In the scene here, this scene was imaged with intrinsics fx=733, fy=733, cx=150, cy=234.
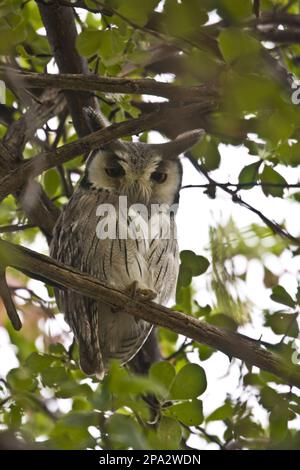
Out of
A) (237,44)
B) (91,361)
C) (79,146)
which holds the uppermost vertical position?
(79,146)

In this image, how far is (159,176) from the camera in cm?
239

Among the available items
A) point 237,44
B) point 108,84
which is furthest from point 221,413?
point 237,44

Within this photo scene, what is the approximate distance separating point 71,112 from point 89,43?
78cm

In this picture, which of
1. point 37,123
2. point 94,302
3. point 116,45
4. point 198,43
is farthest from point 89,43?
point 94,302

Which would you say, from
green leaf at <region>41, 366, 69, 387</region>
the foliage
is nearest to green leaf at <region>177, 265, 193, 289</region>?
the foliage

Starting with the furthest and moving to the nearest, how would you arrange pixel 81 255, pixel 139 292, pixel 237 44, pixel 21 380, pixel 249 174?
1. pixel 81 255
2. pixel 249 174
3. pixel 139 292
4. pixel 21 380
5. pixel 237 44

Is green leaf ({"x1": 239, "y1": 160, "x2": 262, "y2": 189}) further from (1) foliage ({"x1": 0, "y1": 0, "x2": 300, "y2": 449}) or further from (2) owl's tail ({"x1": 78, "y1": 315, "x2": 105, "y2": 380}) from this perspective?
(2) owl's tail ({"x1": 78, "y1": 315, "x2": 105, "y2": 380})

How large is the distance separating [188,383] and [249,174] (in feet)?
2.86

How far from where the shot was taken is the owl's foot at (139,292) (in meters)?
1.99

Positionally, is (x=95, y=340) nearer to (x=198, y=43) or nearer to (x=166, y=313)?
(x=166, y=313)

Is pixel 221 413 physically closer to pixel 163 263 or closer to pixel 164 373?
pixel 164 373

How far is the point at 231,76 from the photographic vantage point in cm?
114

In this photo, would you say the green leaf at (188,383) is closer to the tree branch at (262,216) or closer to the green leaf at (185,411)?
the green leaf at (185,411)

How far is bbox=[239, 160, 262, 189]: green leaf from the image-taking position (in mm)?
2172
